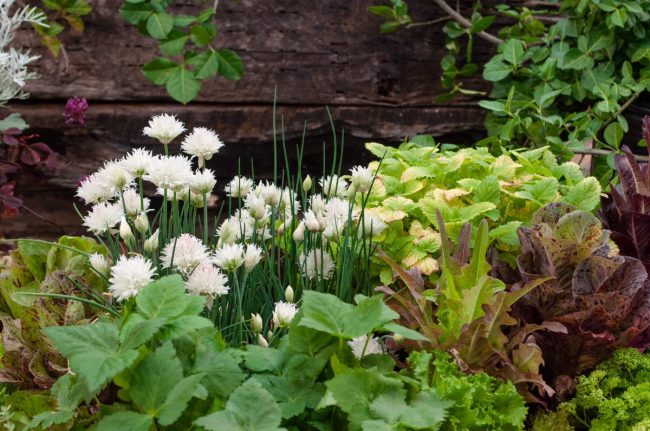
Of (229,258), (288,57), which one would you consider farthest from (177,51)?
(229,258)

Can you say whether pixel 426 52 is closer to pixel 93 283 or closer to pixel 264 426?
pixel 93 283

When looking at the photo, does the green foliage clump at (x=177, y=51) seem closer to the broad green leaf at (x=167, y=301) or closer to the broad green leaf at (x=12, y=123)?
the broad green leaf at (x=12, y=123)

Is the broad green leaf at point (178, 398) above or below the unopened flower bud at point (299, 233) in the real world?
below

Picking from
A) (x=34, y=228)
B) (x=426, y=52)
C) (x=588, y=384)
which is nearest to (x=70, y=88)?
(x=34, y=228)

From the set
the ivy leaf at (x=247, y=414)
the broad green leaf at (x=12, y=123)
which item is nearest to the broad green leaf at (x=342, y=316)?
the ivy leaf at (x=247, y=414)

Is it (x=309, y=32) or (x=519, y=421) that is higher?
(x=309, y=32)

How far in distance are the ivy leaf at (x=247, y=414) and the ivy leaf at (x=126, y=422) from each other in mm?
73

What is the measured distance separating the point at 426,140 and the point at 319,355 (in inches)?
76.0

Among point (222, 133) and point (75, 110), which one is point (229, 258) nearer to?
point (75, 110)

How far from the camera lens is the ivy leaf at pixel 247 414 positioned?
101cm

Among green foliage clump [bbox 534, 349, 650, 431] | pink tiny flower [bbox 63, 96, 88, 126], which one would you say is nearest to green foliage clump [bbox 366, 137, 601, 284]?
green foliage clump [bbox 534, 349, 650, 431]

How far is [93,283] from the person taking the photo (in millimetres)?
1626

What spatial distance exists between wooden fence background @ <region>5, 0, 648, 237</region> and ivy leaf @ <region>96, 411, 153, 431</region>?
2.07m

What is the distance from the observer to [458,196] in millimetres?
1938
